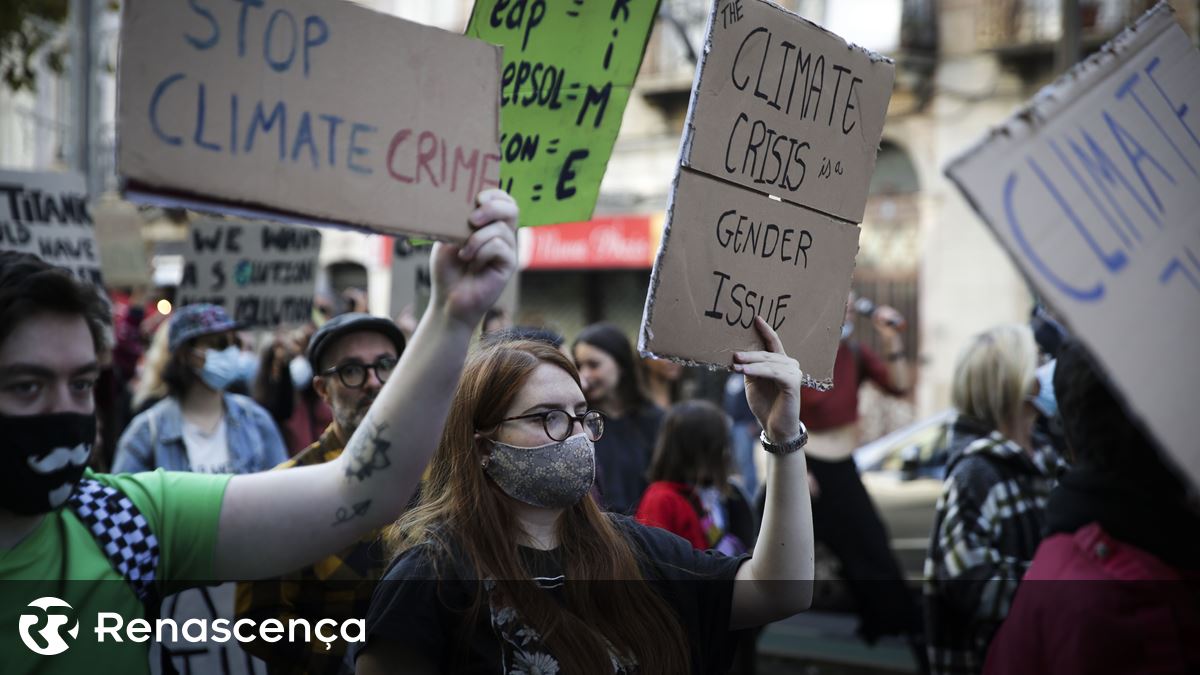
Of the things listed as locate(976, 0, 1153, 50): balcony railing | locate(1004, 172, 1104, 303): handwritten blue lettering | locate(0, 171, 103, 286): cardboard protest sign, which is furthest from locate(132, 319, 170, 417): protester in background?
locate(976, 0, 1153, 50): balcony railing

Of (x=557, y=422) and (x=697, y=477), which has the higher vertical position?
(x=557, y=422)

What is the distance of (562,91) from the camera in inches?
119

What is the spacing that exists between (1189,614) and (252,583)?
2.35m

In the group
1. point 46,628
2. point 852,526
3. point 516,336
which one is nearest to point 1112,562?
point 516,336

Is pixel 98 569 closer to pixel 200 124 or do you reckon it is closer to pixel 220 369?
pixel 200 124

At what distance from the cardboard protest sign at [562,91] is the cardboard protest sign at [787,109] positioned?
43 centimetres

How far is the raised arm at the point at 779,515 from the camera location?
2.59 metres

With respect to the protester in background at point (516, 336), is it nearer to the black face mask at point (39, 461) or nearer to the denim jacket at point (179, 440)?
the black face mask at point (39, 461)

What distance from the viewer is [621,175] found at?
1945 cm

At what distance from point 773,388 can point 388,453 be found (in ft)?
3.11

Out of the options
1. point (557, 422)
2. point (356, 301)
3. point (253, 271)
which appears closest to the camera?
point (557, 422)

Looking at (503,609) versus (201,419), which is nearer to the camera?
(503,609)

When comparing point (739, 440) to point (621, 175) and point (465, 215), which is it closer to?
point (465, 215)

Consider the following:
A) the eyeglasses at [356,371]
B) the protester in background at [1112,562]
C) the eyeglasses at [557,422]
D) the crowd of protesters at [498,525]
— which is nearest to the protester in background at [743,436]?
the crowd of protesters at [498,525]
